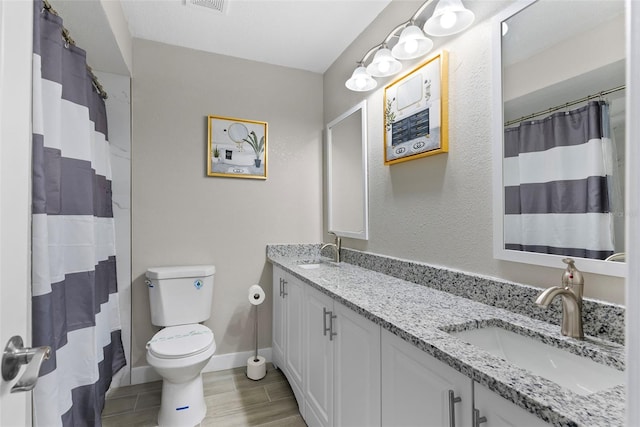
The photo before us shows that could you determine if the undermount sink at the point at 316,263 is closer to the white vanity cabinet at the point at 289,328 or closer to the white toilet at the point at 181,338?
the white vanity cabinet at the point at 289,328

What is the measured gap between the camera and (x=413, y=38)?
149 cm

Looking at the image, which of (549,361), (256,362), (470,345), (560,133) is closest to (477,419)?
(470,345)

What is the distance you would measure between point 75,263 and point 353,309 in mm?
1230

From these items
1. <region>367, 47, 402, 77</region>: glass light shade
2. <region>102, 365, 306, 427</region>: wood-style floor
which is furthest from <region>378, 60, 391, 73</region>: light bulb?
<region>102, 365, 306, 427</region>: wood-style floor

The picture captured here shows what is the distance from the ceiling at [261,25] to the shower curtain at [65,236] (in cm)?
71

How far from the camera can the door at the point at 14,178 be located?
0.53 metres

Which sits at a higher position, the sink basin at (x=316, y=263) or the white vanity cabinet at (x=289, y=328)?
the sink basin at (x=316, y=263)

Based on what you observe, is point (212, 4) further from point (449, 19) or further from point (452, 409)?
point (452, 409)

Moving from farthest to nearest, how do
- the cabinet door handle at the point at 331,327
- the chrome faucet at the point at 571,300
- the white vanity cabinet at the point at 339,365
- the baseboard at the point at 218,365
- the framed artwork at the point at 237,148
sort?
the framed artwork at the point at 237,148
the baseboard at the point at 218,365
the cabinet door handle at the point at 331,327
the white vanity cabinet at the point at 339,365
the chrome faucet at the point at 571,300

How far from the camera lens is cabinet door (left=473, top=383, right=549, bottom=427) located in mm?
612

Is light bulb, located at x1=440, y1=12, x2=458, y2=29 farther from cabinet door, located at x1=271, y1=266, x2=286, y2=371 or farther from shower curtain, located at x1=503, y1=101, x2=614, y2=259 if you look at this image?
cabinet door, located at x1=271, y1=266, x2=286, y2=371

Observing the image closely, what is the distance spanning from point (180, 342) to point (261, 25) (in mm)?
2074

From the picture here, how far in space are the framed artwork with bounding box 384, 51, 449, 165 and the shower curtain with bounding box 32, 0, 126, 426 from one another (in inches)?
60.8

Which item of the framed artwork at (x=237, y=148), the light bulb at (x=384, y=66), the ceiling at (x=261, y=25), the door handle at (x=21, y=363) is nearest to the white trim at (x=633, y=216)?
the door handle at (x=21, y=363)
